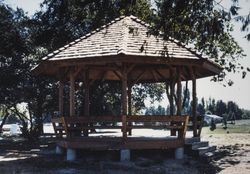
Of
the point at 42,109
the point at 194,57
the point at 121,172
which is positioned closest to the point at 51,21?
the point at 42,109

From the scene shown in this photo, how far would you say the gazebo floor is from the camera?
1555 cm

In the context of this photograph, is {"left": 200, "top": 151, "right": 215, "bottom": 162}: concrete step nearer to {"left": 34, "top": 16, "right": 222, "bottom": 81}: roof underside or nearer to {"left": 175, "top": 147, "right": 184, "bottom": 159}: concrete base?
{"left": 175, "top": 147, "right": 184, "bottom": 159}: concrete base

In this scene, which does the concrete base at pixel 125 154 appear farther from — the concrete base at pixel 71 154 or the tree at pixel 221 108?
the tree at pixel 221 108

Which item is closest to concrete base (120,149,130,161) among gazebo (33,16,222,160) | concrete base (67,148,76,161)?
gazebo (33,16,222,160)

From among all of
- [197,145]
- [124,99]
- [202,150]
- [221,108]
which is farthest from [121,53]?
[221,108]

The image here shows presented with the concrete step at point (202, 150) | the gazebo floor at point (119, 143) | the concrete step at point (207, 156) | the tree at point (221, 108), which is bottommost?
the concrete step at point (207, 156)

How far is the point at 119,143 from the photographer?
51.0 ft

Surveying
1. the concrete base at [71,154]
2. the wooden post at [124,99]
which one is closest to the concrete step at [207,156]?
the wooden post at [124,99]

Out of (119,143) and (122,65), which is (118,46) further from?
(119,143)

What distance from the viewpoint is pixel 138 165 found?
1436cm

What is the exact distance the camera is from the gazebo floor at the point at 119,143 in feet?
51.0

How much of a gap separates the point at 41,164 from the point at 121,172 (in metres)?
3.35

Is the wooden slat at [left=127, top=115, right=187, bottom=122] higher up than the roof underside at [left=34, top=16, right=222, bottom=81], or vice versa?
the roof underside at [left=34, top=16, right=222, bottom=81]

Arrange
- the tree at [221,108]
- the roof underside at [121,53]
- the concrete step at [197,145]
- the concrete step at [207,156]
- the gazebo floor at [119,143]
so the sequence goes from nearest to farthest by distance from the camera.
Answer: the roof underside at [121,53]
the gazebo floor at [119,143]
the concrete step at [207,156]
the concrete step at [197,145]
the tree at [221,108]
